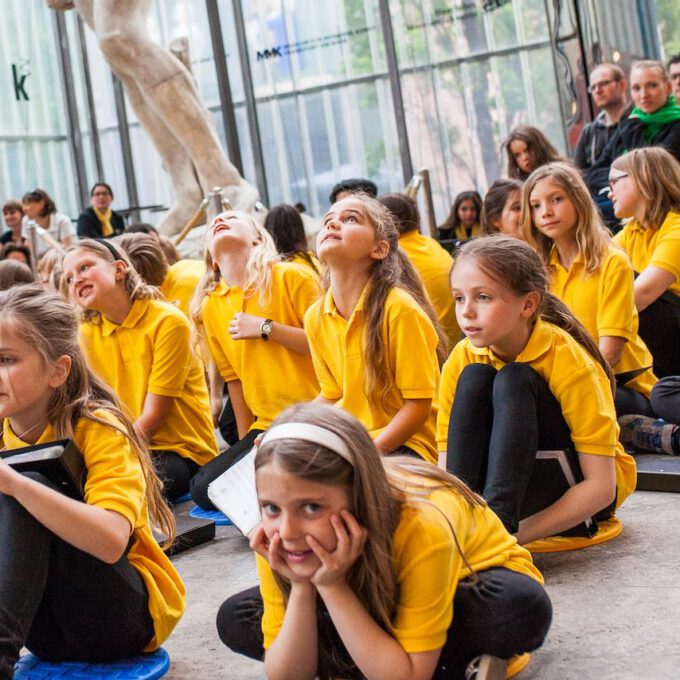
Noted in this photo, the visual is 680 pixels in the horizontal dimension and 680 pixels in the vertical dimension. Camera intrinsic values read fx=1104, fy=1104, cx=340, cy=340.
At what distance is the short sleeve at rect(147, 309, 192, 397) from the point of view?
3.09 m

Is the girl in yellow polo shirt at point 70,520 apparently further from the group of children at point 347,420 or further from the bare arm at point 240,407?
the bare arm at point 240,407

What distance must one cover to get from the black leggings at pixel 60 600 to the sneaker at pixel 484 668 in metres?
0.56

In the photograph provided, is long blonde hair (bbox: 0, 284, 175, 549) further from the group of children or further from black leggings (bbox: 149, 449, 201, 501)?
black leggings (bbox: 149, 449, 201, 501)

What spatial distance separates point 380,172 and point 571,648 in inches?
276

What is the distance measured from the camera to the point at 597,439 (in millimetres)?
2078

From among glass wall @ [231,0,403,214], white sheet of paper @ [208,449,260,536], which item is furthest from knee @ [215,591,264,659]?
glass wall @ [231,0,403,214]

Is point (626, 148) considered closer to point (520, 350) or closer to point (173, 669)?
point (520, 350)

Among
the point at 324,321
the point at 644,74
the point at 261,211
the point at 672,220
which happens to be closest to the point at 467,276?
the point at 324,321

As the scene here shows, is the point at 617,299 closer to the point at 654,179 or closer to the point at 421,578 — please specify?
the point at 654,179

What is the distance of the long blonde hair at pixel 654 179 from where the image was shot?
3.26 m

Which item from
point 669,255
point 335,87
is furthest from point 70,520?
point 335,87

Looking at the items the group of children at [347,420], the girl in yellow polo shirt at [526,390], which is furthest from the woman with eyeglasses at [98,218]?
the girl in yellow polo shirt at [526,390]

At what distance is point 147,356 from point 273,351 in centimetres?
36

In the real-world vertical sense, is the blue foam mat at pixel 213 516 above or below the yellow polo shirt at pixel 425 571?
below
